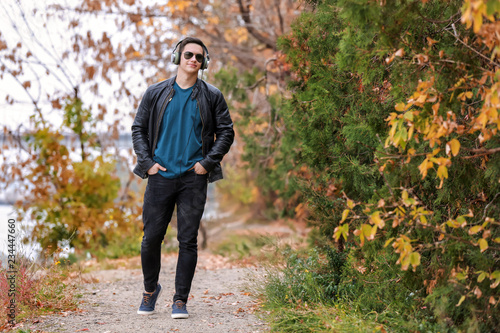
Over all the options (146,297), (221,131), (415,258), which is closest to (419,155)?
(415,258)

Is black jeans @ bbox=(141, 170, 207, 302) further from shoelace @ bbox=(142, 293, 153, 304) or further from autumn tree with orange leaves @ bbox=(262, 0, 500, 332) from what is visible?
autumn tree with orange leaves @ bbox=(262, 0, 500, 332)

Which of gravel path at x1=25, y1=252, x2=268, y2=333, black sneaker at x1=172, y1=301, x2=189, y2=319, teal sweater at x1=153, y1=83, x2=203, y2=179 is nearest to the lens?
gravel path at x1=25, y1=252, x2=268, y2=333

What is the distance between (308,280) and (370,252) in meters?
0.84

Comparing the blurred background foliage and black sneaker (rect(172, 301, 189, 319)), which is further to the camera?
black sneaker (rect(172, 301, 189, 319))

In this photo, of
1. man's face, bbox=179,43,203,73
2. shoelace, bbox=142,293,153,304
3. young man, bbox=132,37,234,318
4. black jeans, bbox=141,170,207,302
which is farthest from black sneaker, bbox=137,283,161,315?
man's face, bbox=179,43,203,73

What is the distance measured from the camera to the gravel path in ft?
13.6

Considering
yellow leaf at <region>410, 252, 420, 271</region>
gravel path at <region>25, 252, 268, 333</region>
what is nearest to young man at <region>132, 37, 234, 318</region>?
gravel path at <region>25, 252, 268, 333</region>

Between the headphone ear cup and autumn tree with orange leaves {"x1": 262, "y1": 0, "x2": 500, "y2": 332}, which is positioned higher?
the headphone ear cup

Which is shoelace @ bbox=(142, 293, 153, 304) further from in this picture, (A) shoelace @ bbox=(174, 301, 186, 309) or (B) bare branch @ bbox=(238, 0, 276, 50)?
(B) bare branch @ bbox=(238, 0, 276, 50)

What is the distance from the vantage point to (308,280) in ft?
14.5

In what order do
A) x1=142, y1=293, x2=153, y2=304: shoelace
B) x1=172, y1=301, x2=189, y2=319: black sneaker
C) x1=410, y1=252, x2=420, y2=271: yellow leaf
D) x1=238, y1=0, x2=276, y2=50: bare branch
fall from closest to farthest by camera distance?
x1=410, y1=252, x2=420, y2=271: yellow leaf → x1=172, y1=301, x2=189, y2=319: black sneaker → x1=142, y1=293, x2=153, y2=304: shoelace → x1=238, y1=0, x2=276, y2=50: bare branch

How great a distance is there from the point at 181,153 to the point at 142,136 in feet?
1.32

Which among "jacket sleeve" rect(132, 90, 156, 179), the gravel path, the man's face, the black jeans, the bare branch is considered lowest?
the gravel path

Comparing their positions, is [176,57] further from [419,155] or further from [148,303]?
[419,155]
